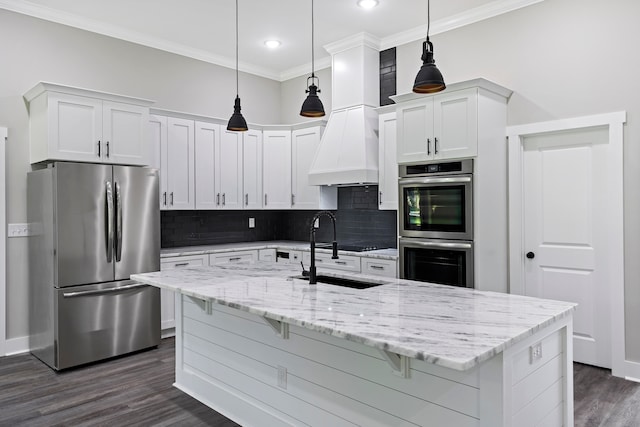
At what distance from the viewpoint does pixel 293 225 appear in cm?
634

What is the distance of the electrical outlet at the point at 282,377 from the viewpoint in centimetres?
258

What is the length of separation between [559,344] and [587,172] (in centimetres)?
206

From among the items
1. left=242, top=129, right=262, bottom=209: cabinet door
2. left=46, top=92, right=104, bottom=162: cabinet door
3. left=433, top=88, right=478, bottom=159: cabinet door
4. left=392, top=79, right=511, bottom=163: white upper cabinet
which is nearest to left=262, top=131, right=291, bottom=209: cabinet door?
left=242, top=129, right=262, bottom=209: cabinet door

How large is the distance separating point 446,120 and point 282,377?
260 cm

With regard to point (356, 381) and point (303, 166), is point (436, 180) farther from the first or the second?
point (356, 381)

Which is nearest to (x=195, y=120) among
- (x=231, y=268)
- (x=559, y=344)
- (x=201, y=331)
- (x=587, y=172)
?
(x=231, y=268)

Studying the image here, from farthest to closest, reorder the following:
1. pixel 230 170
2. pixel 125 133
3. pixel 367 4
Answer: pixel 230 170, pixel 125 133, pixel 367 4

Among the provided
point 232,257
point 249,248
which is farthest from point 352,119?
point 232,257

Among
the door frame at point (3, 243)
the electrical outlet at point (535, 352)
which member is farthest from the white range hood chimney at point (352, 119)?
the door frame at point (3, 243)

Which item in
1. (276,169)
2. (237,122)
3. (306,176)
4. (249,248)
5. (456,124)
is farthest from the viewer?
(276,169)

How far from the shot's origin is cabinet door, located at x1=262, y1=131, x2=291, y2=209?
19.0ft

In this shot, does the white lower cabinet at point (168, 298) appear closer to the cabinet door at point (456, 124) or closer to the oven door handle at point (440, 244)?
the oven door handle at point (440, 244)

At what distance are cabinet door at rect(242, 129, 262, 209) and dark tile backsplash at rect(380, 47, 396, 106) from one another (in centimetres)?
167

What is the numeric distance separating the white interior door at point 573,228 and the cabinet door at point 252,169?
3128 mm
